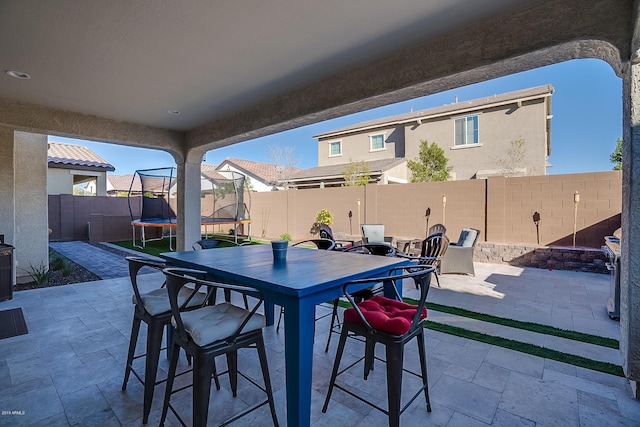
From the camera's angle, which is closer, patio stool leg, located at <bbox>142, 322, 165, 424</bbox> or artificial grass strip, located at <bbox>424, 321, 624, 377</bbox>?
patio stool leg, located at <bbox>142, 322, 165, 424</bbox>

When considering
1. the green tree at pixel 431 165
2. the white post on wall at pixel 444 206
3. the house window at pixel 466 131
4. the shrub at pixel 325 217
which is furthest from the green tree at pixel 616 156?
the shrub at pixel 325 217

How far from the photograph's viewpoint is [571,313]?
12.2 ft

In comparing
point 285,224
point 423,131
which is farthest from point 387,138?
point 285,224

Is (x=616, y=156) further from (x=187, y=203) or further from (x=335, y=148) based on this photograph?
(x=187, y=203)

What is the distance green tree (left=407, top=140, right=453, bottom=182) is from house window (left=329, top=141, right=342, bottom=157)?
4.87 m

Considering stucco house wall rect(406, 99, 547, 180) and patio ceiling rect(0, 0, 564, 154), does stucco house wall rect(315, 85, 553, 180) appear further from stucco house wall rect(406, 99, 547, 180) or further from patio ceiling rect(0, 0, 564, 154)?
patio ceiling rect(0, 0, 564, 154)

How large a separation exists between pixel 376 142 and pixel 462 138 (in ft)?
13.4

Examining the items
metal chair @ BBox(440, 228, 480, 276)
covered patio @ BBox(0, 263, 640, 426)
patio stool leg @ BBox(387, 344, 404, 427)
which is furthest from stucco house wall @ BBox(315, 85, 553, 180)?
patio stool leg @ BBox(387, 344, 404, 427)

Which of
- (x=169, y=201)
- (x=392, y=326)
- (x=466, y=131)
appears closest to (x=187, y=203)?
(x=169, y=201)

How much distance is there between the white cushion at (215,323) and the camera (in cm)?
155

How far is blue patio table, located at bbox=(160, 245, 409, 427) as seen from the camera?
153cm

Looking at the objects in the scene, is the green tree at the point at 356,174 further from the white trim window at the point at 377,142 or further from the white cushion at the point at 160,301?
the white cushion at the point at 160,301

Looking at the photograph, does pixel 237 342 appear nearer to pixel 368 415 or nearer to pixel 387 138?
pixel 368 415

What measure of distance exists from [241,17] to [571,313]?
4.64 meters
